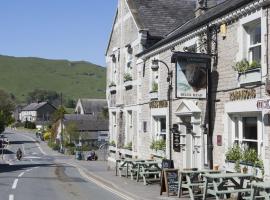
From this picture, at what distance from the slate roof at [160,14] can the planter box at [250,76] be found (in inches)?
475

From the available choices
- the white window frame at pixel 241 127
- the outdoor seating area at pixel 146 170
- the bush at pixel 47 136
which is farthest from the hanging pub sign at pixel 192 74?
the bush at pixel 47 136

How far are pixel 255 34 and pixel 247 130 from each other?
113 inches

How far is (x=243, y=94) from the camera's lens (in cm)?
1455

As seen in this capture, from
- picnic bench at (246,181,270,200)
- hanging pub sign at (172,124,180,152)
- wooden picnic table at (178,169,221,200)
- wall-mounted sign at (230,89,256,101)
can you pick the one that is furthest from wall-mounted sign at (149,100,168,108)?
picnic bench at (246,181,270,200)

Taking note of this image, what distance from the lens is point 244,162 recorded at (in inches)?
567

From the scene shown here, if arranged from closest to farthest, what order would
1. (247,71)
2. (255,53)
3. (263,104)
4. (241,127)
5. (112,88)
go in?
(263,104) → (247,71) → (255,53) → (241,127) → (112,88)

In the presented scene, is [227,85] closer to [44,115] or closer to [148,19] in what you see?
[148,19]

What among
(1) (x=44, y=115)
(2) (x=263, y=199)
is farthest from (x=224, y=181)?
(1) (x=44, y=115)

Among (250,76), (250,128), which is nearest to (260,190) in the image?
(250,128)

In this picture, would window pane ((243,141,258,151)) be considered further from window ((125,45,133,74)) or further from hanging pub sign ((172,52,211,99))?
window ((125,45,133,74))

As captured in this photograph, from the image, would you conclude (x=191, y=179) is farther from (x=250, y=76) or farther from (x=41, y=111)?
(x=41, y=111)

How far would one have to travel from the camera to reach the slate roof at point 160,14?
26.6m

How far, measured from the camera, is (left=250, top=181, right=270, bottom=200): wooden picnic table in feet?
36.6

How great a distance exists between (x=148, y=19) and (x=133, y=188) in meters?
11.8
